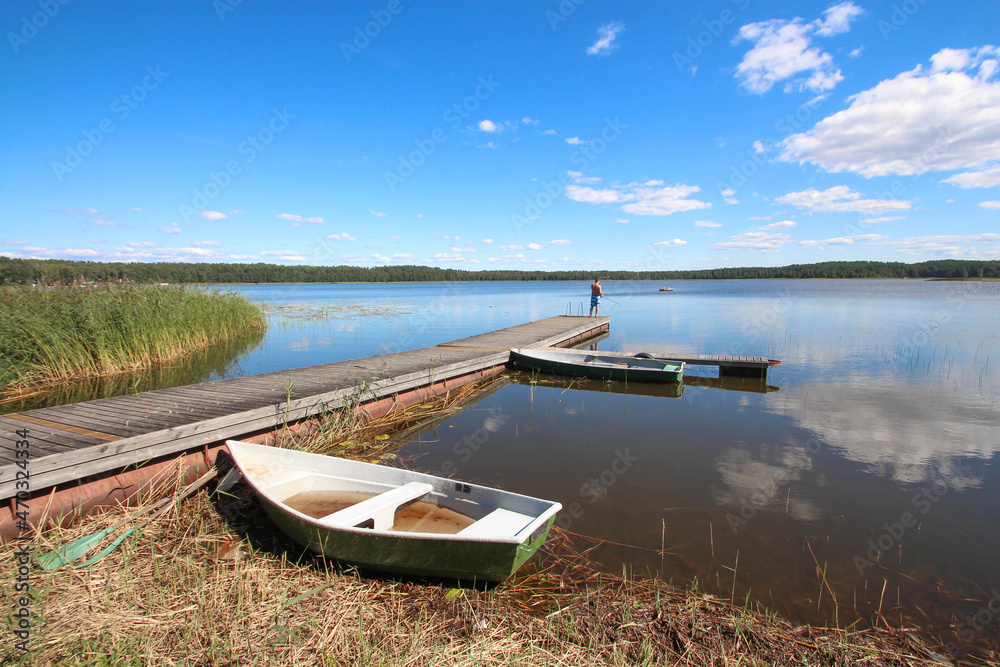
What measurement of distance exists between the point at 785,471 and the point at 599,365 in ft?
18.2

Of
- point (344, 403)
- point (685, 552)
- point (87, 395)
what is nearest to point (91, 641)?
point (685, 552)

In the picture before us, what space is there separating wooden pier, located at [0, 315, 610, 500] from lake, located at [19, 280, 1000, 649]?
1.42m

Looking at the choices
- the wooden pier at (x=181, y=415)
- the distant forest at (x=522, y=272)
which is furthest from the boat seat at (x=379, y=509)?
the distant forest at (x=522, y=272)

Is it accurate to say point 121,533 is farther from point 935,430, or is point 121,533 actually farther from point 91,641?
point 935,430

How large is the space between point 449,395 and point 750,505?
626cm

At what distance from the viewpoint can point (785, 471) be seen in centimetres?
613

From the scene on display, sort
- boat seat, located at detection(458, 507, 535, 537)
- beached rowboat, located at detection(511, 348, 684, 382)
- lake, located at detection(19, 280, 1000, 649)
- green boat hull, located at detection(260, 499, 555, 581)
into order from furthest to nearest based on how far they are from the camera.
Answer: beached rowboat, located at detection(511, 348, 684, 382) < lake, located at detection(19, 280, 1000, 649) < boat seat, located at detection(458, 507, 535, 537) < green boat hull, located at detection(260, 499, 555, 581)

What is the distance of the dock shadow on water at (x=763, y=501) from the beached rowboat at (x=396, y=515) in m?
1.21

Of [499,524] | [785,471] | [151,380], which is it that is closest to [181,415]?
[499,524]

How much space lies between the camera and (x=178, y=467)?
202 inches

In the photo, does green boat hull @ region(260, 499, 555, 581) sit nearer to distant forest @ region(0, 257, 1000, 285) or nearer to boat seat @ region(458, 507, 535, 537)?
boat seat @ region(458, 507, 535, 537)

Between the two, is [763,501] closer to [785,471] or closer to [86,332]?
[785,471]

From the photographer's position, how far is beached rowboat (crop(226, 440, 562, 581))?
3242 mm

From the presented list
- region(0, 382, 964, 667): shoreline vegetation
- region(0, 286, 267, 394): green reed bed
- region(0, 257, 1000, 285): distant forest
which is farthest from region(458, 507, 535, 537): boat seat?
→ region(0, 257, 1000, 285): distant forest
